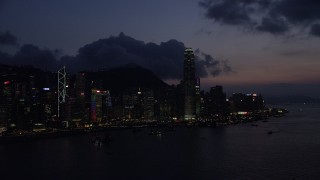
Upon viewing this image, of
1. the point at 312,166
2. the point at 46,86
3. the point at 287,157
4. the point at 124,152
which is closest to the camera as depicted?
the point at 312,166

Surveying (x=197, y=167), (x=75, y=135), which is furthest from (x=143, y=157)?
(x=75, y=135)

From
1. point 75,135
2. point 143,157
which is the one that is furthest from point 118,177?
point 75,135

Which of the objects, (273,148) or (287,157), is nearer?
(287,157)

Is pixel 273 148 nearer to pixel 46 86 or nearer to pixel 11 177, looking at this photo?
pixel 11 177

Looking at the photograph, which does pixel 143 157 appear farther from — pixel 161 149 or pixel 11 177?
pixel 11 177

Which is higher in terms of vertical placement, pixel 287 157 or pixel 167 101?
pixel 167 101

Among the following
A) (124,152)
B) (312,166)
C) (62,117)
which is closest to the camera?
(312,166)

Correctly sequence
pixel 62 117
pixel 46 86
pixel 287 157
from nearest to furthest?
pixel 287 157 → pixel 62 117 → pixel 46 86

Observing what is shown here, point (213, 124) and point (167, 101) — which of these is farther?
point (167, 101)

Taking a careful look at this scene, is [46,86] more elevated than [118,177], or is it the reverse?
[46,86]
